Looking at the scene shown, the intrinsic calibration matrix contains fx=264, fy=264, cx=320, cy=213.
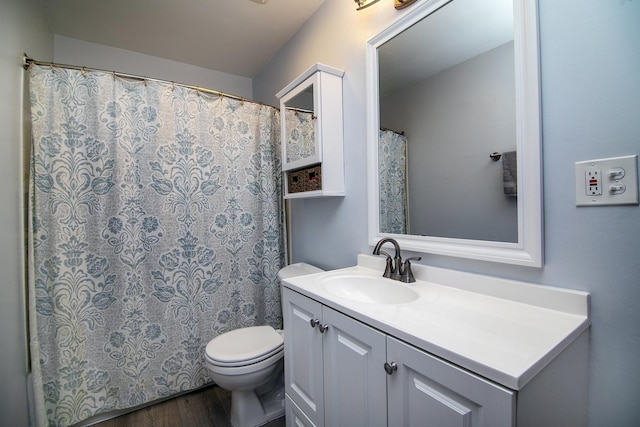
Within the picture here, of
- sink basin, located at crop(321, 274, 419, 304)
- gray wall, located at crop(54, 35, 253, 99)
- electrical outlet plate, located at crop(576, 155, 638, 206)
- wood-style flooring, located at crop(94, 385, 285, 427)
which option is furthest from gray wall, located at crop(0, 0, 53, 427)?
electrical outlet plate, located at crop(576, 155, 638, 206)

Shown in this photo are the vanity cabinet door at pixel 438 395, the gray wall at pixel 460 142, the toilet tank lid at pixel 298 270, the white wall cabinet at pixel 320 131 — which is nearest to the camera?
the vanity cabinet door at pixel 438 395

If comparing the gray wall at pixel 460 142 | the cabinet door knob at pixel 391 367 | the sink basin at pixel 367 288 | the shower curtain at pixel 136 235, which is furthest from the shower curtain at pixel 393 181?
the shower curtain at pixel 136 235

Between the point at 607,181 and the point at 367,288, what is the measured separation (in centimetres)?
87

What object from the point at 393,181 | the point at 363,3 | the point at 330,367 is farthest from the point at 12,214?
the point at 363,3

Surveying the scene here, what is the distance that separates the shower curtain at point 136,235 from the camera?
4.62 ft

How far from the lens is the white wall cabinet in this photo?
1511 mm

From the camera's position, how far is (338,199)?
64.3 inches

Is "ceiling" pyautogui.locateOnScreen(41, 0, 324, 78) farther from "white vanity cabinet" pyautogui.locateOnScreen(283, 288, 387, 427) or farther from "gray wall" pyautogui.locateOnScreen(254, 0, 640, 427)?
"white vanity cabinet" pyautogui.locateOnScreen(283, 288, 387, 427)

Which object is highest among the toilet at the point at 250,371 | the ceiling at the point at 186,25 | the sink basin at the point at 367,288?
the ceiling at the point at 186,25

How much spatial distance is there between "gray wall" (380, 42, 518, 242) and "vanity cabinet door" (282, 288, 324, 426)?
2.00 ft

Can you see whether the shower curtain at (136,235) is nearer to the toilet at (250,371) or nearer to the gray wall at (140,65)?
the toilet at (250,371)

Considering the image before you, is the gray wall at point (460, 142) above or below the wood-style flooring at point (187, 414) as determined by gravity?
above

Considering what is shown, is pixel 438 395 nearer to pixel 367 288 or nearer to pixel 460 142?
pixel 367 288

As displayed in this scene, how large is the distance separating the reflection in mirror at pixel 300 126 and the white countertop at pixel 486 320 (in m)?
0.92
